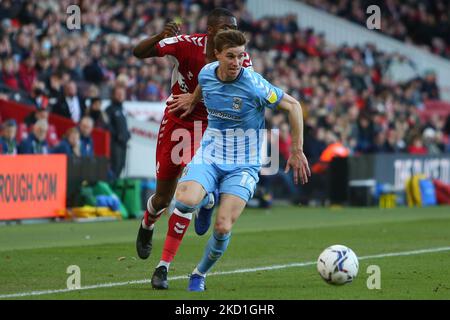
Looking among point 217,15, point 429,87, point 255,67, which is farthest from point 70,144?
point 429,87

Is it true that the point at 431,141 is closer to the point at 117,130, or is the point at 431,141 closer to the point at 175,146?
the point at 117,130

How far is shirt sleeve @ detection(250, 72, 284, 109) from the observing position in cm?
938

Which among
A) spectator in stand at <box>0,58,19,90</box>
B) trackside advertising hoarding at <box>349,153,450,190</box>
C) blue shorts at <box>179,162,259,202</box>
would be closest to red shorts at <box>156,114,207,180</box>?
blue shorts at <box>179,162,259,202</box>

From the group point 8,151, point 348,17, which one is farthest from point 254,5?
point 8,151

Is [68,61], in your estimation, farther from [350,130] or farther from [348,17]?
[348,17]

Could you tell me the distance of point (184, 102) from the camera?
416 inches

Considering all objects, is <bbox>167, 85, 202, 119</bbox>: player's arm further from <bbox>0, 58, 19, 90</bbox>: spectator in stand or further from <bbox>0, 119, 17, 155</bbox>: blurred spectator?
<bbox>0, 58, 19, 90</bbox>: spectator in stand

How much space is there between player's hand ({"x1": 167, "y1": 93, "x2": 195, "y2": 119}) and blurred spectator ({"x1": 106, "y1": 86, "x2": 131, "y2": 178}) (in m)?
9.95

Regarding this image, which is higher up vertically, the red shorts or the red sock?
the red shorts

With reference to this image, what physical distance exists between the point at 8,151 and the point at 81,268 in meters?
7.27

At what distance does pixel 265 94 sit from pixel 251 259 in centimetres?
341

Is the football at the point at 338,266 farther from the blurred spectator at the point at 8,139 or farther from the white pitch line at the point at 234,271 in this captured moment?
the blurred spectator at the point at 8,139

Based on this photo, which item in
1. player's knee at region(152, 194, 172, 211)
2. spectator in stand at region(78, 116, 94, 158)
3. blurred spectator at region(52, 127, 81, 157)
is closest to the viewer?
player's knee at region(152, 194, 172, 211)

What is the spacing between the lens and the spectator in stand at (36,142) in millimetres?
18422
